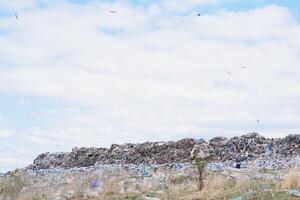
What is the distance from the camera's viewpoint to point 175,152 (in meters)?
24.0

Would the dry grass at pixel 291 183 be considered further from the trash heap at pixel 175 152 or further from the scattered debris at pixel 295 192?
the trash heap at pixel 175 152

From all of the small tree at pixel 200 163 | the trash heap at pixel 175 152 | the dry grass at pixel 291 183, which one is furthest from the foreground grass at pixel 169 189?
the trash heap at pixel 175 152

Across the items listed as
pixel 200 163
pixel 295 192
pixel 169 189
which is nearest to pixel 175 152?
pixel 200 163

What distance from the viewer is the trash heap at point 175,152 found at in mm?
21234

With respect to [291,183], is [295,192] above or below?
below

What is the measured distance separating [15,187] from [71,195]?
965 millimetres

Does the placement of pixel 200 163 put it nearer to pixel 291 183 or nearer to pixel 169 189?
pixel 169 189

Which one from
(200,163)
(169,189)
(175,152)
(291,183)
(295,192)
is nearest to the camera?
(295,192)

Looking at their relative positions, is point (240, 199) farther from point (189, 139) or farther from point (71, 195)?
point (189, 139)

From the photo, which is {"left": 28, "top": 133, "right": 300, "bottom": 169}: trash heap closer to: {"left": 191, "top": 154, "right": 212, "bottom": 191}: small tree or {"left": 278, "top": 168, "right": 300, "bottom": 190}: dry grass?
{"left": 191, "top": 154, "right": 212, "bottom": 191}: small tree

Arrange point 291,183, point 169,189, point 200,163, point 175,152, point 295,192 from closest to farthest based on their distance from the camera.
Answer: point 295,192, point 291,183, point 169,189, point 200,163, point 175,152

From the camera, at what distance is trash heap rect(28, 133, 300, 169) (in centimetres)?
2123

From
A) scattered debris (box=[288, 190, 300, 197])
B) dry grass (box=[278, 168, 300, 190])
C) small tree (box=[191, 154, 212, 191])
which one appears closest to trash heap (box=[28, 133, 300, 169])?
small tree (box=[191, 154, 212, 191])

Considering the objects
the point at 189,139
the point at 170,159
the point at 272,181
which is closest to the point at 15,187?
the point at 272,181
